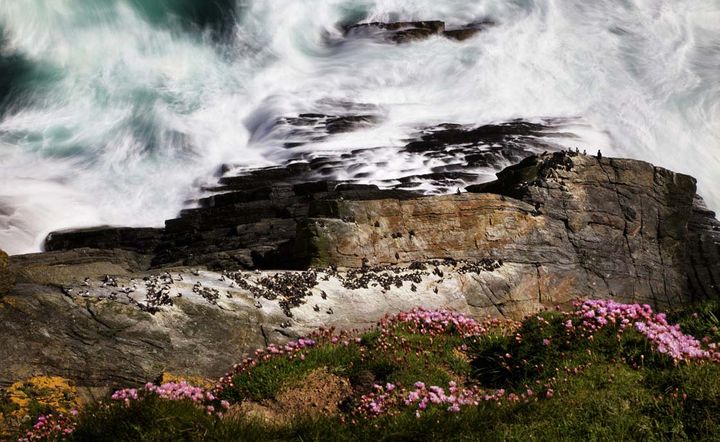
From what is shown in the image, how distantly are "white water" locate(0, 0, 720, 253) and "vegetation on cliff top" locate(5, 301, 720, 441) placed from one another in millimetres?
17966

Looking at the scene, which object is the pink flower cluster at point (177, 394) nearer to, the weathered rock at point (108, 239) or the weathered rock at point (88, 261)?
the weathered rock at point (88, 261)

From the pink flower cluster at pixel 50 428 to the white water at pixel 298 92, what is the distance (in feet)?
63.8

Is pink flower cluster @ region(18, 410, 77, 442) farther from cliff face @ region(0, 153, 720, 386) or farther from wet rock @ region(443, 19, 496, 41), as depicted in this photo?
wet rock @ region(443, 19, 496, 41)

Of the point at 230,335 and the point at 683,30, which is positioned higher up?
the point at 230,335

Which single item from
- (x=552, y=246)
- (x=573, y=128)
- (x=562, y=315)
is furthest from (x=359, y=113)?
(x=562, y=315)

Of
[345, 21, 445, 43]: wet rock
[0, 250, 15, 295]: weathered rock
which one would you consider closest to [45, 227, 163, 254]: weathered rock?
[0, 250, 15, 295]: weathered rock

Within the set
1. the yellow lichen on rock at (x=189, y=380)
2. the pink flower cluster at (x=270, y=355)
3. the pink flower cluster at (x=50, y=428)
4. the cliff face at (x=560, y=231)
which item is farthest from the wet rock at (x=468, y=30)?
the pink flower cluster at (x=50, y=428)

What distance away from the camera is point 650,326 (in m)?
8.02

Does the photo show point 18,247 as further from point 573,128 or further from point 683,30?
point 683,30

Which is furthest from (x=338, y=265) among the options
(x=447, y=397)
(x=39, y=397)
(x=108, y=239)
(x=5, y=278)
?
(x=108, y=239)

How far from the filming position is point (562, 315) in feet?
28.9

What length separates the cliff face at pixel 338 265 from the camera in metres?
9.86

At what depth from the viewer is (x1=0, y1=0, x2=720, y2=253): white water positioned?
3066 cm

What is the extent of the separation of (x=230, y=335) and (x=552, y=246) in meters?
9.63
